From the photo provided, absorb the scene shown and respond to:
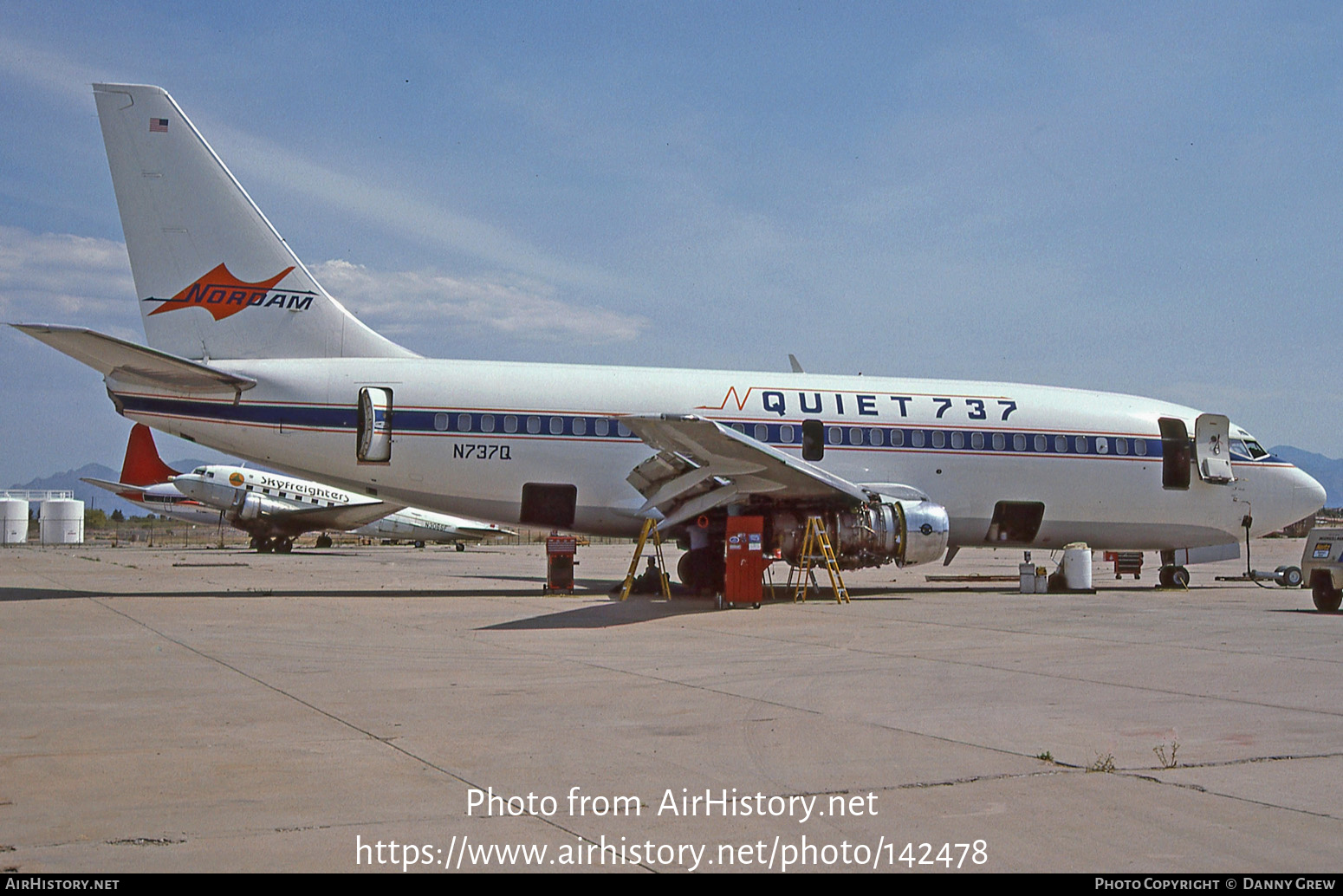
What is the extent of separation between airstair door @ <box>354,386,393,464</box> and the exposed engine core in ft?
21.4

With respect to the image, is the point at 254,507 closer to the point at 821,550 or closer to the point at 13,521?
the point at 821,550

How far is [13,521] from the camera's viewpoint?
69.1 metres

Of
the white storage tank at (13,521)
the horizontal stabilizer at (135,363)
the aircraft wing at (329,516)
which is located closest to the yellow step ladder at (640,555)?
the horizontal stabilizer at (135,363)

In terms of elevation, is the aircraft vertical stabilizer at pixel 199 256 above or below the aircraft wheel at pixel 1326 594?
above

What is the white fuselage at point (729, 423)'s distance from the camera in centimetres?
1781

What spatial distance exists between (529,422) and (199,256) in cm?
607

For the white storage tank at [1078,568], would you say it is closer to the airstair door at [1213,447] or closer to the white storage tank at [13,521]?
the airstair door at [1213,447]

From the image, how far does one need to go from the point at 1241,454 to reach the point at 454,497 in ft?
50.7

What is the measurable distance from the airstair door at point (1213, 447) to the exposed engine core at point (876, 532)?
6.63 meters

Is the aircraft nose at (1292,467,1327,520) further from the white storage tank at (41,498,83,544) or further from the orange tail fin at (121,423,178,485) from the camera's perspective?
the white storage tank at (41,498,83,544)

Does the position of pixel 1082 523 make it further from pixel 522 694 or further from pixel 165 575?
pixel 165 575

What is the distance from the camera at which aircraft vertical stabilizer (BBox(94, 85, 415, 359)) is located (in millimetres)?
17422

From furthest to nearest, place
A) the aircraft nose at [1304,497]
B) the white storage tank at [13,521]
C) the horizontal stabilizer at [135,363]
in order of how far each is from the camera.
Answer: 1. the white storage tank at [13,521]
2. the aircraft nose at [1304,497]
3. the horizontal stabilizer at [135,363]

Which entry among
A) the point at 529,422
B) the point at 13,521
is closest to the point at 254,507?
the point at 529,422
